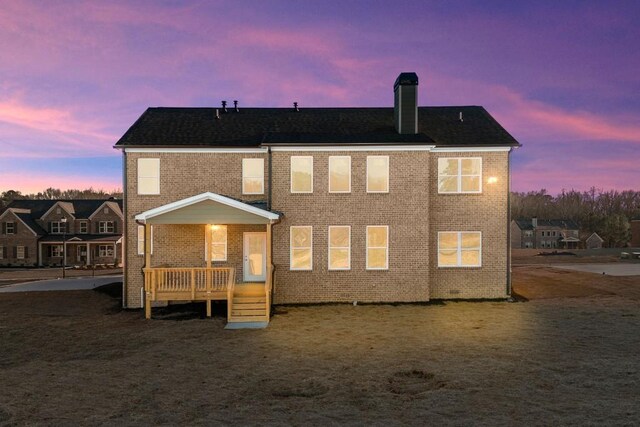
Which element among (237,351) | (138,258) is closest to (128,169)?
(138,258)

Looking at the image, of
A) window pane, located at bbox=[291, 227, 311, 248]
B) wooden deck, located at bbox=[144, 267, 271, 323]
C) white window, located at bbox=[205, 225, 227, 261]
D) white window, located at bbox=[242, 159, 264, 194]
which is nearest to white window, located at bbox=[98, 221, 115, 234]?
white window, located at bbox=[205, 225, 227, 261]

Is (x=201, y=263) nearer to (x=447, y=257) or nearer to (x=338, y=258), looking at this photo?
(x=338, y=258)

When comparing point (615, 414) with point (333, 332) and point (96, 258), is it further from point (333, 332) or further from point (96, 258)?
point (96, 258)

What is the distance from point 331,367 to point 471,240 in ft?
35.1

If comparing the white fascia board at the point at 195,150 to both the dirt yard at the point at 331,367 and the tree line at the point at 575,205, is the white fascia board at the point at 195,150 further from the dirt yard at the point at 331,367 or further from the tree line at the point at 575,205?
the tree line at the point at 575,205

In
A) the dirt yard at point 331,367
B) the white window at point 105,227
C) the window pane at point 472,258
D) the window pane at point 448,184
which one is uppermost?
the window pane at point 448,184

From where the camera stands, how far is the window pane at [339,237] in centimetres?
1755

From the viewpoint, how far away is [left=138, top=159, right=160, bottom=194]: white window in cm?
1789

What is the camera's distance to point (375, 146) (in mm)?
17531

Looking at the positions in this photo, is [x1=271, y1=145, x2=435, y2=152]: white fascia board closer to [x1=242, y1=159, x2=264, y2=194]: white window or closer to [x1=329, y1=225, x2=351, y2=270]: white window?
[x1=242, y1=159, x2=264, y2=194]: white window

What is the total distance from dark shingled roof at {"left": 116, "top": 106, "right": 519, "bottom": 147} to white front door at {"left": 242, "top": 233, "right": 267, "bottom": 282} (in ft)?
13.0

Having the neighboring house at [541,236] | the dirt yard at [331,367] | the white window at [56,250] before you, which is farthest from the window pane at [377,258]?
the neighboring house at [541,236]

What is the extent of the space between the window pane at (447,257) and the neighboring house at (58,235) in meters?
43.4

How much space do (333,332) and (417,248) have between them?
6066 millimetres
